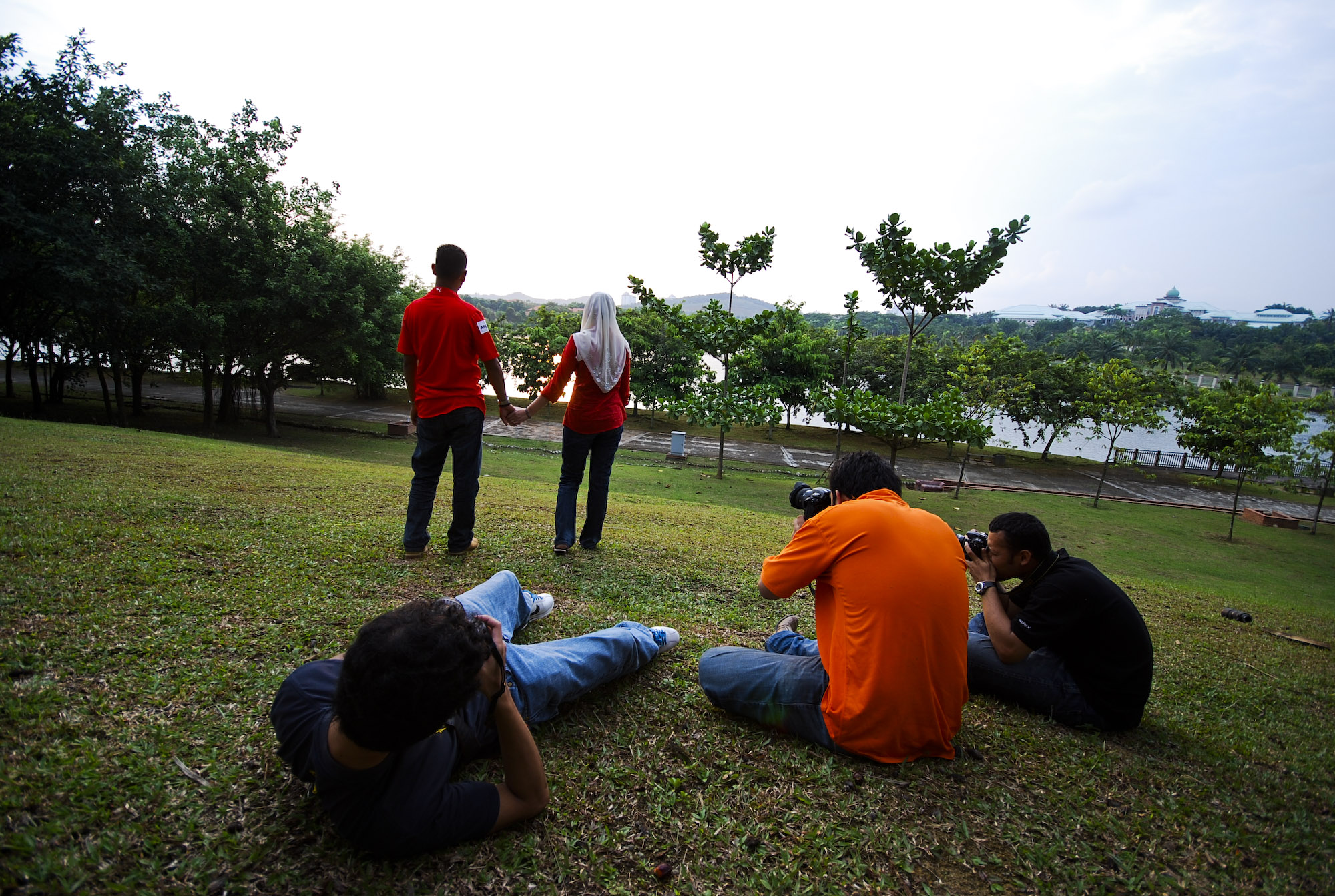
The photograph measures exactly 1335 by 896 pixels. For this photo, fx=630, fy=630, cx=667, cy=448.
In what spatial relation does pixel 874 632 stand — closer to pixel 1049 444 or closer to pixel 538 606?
pixel 538 606

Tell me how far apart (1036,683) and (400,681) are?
3.09m

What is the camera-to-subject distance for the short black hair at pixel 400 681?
1.65 metres

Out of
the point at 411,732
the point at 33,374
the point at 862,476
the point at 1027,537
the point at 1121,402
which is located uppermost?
the point at 1121,402

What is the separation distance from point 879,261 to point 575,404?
13618 mm

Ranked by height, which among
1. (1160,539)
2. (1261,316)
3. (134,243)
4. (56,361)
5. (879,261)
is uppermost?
(1261,316)

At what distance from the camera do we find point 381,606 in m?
3.62

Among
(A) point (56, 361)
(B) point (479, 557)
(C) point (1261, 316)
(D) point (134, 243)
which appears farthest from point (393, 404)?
(C) point (1261, 316)

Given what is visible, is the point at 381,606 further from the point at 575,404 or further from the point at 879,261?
the point at 879,261

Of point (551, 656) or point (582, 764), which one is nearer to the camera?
point (582, 764)

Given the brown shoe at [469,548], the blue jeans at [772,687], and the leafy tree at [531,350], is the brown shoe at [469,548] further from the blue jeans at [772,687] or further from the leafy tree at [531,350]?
the leafy tree at [531,350]

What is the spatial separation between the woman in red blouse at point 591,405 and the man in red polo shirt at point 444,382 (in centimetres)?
47

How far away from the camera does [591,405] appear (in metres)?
5.06

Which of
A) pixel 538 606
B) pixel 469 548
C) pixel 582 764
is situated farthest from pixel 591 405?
pixel 582 764

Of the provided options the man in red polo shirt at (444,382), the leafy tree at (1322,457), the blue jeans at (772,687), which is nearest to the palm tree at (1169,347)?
the leafy tree at (1322,457)
